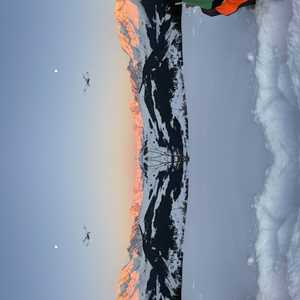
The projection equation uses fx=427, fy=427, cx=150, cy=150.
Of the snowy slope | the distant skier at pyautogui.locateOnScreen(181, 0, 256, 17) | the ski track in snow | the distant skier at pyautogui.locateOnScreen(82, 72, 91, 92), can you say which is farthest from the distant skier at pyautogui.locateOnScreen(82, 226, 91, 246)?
the distant skier at pyautogui.locateOnScreen(181, 0, 256, 17)

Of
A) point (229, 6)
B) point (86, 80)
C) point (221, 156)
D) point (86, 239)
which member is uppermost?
point (229, 6)

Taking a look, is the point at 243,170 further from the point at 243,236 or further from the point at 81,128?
the point at 81,128

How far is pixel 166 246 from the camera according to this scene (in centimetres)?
172

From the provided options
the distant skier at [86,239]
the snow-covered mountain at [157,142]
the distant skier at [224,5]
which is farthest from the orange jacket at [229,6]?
the distant skier at [86,239]

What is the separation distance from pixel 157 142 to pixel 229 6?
2.42 ft

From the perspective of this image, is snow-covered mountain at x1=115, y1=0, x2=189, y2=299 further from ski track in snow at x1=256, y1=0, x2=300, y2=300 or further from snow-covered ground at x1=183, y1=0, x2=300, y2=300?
ski track in snow at x1=256, y1=0, x2=300, y2=300

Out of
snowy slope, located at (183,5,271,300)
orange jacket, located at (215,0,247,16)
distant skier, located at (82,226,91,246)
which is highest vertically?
orange jacket, located at (215,0,247,16)

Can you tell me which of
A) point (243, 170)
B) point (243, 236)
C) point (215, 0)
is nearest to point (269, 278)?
point (243, 236)

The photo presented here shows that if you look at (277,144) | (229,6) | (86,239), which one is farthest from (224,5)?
(86,239)

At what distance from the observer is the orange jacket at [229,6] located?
1.07m

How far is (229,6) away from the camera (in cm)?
109

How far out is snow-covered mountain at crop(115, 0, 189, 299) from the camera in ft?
5.51

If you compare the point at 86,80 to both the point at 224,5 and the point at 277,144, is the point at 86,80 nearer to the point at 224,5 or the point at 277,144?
the point at 224,5

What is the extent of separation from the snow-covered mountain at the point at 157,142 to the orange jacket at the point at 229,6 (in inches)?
24.0
